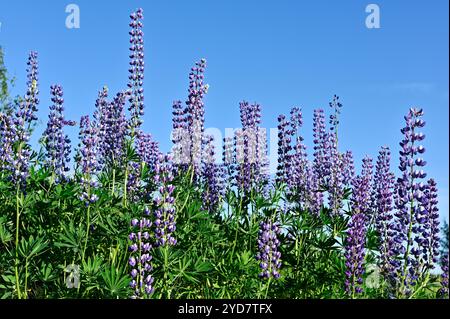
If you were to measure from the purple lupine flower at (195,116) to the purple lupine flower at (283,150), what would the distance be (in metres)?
0.86

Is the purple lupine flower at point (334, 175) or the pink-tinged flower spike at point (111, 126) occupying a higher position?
the pink-tinged flower spike at point (111, 126)

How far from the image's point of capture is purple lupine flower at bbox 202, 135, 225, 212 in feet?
22.7

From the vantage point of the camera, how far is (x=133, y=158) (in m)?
6.11

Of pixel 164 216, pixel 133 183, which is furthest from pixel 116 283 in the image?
pixel 133 183

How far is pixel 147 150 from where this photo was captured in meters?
7.15

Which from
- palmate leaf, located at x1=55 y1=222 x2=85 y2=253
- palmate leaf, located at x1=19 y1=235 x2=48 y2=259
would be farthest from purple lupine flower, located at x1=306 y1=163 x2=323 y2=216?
palmate leaf, located at x1=19 y1=235 x2=48 y2=259

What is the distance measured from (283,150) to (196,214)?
5.47ft

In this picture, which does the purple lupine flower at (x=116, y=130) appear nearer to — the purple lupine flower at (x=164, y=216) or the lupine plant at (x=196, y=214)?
the lupine plant at (x=196, y=214)

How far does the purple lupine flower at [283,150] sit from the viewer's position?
6570 millimetres

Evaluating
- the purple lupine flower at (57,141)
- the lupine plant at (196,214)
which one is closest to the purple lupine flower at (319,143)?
the lupine plant at (196,214)

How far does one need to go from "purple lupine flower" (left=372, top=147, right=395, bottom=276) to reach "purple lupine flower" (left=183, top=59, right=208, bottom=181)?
1.96 m
